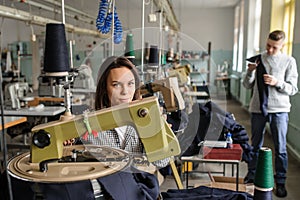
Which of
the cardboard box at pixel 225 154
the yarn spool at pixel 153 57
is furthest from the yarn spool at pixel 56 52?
the cardboard box at pixel 225 154

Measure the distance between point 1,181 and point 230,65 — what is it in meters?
9.91

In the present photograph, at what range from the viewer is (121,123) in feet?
3.11

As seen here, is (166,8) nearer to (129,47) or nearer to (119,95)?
(129,47)

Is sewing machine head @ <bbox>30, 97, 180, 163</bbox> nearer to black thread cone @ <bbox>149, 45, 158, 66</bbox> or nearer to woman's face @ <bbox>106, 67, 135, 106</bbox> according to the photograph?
woman's face @ <bbox>106, 67, 135, 106</bbox>

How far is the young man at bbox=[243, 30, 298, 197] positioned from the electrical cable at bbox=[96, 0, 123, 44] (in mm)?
1560

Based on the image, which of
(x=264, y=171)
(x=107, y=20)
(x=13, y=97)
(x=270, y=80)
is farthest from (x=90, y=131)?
(x=13, y=97)

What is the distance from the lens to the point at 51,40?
96cm

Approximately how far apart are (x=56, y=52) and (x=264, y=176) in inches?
26.1

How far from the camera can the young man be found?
105 inches

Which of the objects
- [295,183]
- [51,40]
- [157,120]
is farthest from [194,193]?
[295,183]

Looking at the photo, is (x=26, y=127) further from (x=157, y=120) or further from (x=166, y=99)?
(x=157, y=120)

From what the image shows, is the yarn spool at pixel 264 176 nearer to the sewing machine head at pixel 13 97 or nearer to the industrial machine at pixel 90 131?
the industrial machine at pixel 90 131

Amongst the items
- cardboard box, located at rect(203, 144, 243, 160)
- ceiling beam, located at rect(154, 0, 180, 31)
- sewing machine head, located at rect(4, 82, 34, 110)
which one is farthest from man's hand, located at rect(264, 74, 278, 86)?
sewing machine head, located at rect(4, 82, 34, 110)

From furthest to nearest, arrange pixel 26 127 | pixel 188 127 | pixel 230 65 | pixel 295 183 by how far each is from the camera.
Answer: pixel 230 65 < pixel 26 127 < pixel 295 183 < pixel 188 127
